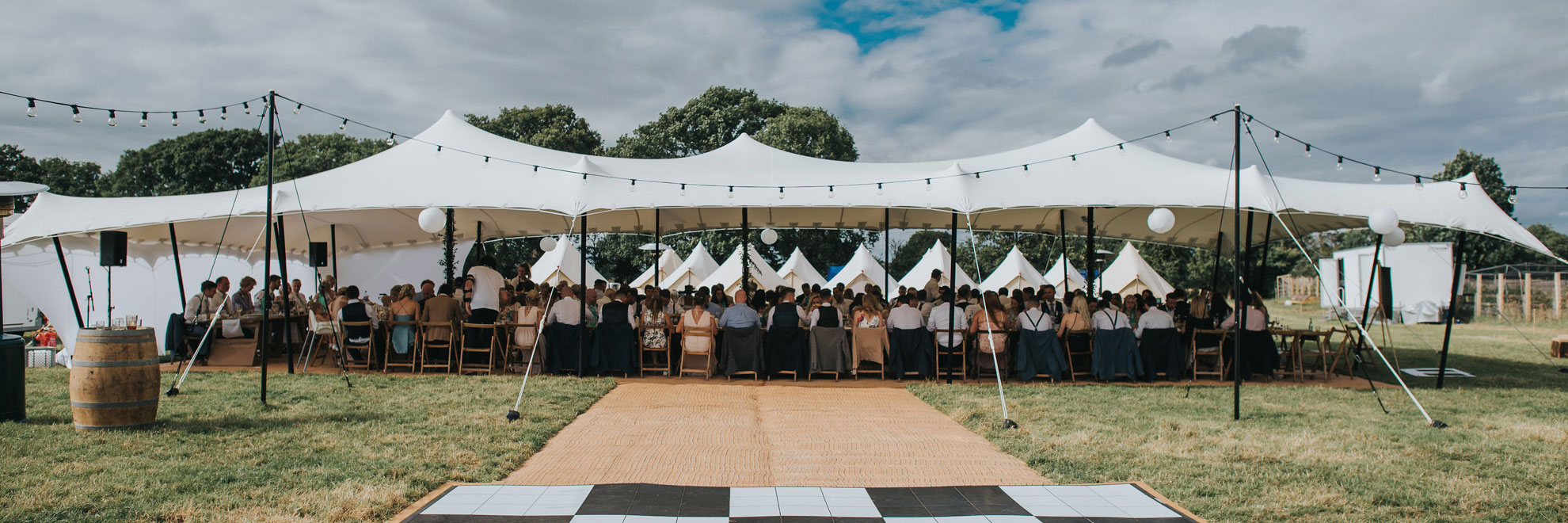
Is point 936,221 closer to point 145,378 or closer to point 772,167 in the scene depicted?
point 772,167

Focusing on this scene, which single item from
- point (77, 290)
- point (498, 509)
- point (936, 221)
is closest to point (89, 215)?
point (77, 290)

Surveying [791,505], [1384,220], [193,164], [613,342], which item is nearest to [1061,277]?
[1384,220]

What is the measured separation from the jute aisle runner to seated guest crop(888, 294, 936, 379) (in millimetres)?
1352

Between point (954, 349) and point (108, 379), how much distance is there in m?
7.30

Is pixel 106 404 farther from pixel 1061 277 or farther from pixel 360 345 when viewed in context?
pixel 1061 277

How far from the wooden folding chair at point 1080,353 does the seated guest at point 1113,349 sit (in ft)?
0.34

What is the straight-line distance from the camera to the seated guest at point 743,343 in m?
9.35

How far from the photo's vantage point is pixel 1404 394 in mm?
8398

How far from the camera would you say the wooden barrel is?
5.58 m

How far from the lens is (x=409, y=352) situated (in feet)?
32.3

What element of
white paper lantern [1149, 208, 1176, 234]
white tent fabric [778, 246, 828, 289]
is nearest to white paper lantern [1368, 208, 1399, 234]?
white paper lantern [1149, 208, 1176, 234]

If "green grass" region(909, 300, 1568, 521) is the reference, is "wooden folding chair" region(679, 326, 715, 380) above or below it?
above

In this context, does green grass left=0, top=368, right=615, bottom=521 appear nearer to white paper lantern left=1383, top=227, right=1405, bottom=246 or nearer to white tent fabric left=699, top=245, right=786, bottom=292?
white paper lantern left=1383, top=227, right=1405, bottom=246

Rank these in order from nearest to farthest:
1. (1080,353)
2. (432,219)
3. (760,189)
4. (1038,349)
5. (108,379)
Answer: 1. (108,379)
2. (1038,349)
3. (1080,353)
4. (760,189)
5. (432,219)
